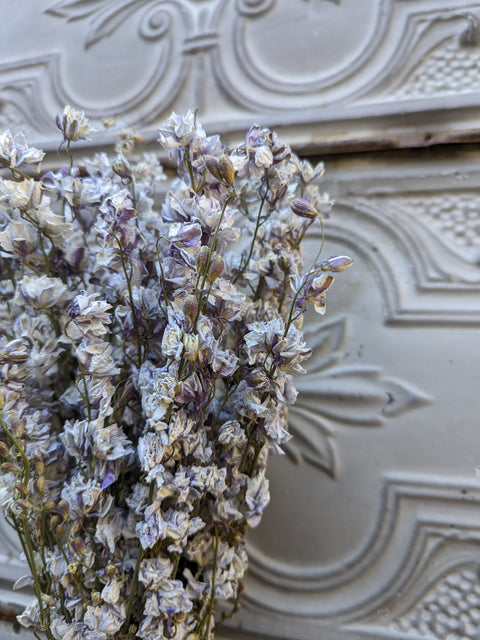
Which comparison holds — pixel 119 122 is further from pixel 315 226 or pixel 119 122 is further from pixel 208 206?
pixel 208 206

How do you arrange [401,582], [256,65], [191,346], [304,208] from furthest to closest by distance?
1. [256,65]
2. [401,582]
3. [304,208]
4. [191,346]

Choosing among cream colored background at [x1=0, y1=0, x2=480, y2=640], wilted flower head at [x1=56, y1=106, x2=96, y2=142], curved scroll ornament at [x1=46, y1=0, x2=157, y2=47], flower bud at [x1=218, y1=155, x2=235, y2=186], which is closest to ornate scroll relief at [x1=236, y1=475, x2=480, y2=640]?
cream colored background at [x1=0, y1=0, x2=480, y2=640]

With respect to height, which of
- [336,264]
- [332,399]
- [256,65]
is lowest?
[332,399]

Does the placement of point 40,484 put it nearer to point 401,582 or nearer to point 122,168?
point 122,168

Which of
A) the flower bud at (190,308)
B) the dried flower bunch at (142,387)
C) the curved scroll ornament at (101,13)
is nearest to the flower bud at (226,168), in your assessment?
the dried flower bunch at (142,387)

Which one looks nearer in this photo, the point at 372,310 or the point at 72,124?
the point at 72,124

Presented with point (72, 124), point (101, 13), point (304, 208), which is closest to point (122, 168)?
point (72, 124)

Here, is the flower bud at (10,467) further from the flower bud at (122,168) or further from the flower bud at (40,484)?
the flower bud at (122,168)
